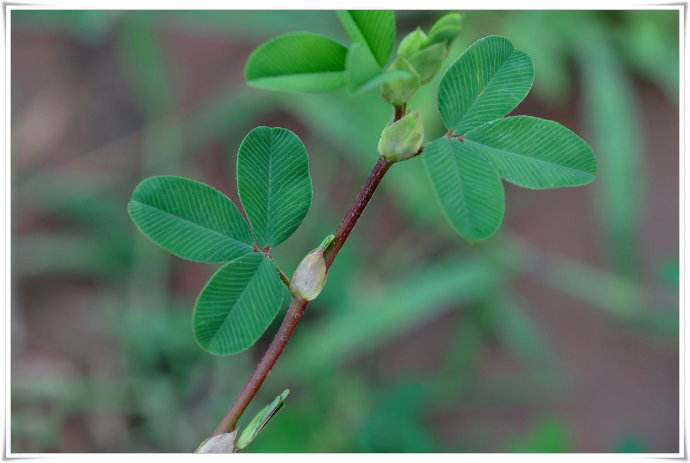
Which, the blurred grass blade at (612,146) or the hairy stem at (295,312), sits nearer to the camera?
the hairy stem at (295,312)

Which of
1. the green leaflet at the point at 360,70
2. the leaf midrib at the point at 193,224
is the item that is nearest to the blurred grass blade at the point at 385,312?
the leaf midrib at the point at 193,224

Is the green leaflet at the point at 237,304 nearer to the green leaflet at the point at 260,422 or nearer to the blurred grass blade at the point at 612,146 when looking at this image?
the green leaflet at the point at 260,422

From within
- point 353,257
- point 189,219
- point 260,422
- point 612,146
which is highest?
point 189,219

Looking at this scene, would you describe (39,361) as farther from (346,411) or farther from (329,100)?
(329,100)

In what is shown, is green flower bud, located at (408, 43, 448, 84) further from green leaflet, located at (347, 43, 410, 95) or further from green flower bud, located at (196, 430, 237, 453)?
green flower bud, located at (196, 430, 237, 453)

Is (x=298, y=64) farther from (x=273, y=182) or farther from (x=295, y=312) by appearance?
(x=295, y=312)

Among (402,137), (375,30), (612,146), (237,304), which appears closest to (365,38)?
(375,30)
